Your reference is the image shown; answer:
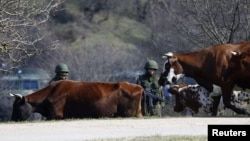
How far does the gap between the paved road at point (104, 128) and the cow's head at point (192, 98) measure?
3030mm

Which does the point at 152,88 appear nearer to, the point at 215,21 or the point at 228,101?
the point at 228,101

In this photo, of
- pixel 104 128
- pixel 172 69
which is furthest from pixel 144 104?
pixel 104 128

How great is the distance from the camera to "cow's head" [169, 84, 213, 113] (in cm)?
2180

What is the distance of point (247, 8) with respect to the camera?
26891 mm

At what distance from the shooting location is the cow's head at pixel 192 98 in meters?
21.8

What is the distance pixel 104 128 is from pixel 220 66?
4525 millimetres

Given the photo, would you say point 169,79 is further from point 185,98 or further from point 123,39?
point 123,39

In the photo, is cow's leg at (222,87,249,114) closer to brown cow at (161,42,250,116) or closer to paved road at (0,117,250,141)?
brown cow at (161,42,250,116)

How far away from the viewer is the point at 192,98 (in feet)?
72.2

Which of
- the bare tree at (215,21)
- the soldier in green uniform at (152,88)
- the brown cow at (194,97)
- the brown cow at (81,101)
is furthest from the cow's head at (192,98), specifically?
the bare tree at (215,21)

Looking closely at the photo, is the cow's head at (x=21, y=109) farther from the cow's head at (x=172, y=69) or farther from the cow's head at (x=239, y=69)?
the cow's head at (x=239, y=69)

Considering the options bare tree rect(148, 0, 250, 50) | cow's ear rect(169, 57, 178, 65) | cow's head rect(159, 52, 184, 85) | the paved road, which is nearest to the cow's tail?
cow's head rect(159, 52, 184, 85)

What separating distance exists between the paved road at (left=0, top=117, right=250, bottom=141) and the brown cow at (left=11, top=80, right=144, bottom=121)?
1.72 m

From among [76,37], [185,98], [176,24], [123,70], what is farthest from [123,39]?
[185,98]
